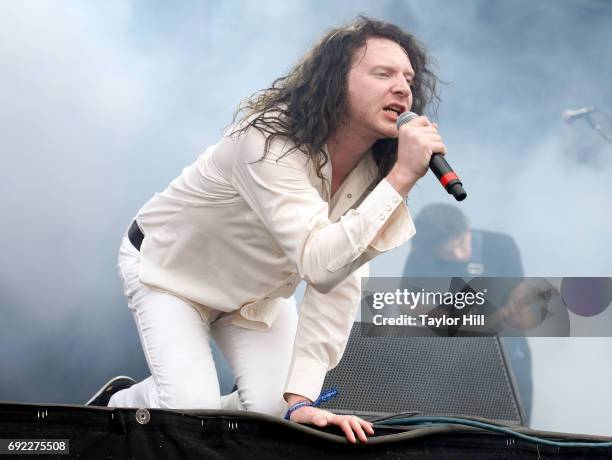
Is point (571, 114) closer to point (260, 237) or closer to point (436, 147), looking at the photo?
point (260, 237)

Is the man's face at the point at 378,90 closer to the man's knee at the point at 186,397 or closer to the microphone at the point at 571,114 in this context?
the man's knee at the point at 186,397

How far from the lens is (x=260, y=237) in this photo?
206 cm

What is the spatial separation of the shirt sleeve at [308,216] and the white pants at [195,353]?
40 cm

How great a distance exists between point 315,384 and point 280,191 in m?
0.44

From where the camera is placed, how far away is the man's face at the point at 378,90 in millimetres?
1938

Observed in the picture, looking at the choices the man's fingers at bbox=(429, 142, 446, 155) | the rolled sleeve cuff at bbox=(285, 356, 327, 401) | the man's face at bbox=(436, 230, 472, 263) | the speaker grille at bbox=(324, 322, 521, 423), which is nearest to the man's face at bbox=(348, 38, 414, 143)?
the man's fingers at bbox=(429, 142, 446, 155)

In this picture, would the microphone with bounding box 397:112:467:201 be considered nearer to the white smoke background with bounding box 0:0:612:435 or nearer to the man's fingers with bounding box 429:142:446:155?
the man's fingers with bounding box 429:142:446:155

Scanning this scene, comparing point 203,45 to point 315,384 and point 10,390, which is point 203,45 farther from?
point 315,384

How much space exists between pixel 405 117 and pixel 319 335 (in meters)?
0.56

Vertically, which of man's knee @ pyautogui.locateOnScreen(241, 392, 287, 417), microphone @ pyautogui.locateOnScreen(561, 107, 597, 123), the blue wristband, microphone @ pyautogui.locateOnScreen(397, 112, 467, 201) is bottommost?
the blue wristband

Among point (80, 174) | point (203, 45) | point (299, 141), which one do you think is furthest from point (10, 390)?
point (299, 141)

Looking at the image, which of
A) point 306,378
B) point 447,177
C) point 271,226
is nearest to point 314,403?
point 306,378

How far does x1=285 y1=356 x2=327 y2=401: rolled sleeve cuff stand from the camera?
190 centimetres

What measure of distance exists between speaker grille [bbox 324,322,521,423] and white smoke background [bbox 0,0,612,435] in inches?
44.0
